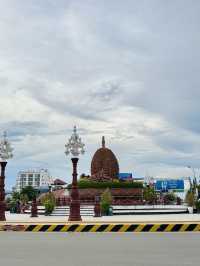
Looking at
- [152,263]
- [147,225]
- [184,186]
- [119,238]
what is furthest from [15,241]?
[184,186]

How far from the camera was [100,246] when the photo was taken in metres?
8.22

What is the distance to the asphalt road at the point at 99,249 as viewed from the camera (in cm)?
659

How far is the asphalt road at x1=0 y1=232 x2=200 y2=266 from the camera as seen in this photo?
259 inches

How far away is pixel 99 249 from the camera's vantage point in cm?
783

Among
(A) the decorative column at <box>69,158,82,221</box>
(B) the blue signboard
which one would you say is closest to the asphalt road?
(A) the decorative column at <box>69,158,82,221</box>

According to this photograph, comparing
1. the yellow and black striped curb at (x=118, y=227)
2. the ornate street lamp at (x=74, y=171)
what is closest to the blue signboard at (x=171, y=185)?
the ornate street lamp at (x=74, y=171)

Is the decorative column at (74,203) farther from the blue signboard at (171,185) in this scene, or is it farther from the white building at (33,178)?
the white building at (33,178)

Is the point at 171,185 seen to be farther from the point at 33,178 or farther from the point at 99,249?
the point at 99,249

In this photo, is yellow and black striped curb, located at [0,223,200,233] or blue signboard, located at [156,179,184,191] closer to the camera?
yellow and black striped curb, located at [0,223,200,233]

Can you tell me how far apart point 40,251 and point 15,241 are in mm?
1685

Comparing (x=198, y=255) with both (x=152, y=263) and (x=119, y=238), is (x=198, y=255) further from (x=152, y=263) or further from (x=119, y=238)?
(x=119, y=238)

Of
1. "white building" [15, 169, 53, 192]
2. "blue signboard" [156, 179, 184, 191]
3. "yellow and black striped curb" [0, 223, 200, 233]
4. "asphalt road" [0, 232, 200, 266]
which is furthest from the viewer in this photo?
"white building" [15, 169, 53, 192]

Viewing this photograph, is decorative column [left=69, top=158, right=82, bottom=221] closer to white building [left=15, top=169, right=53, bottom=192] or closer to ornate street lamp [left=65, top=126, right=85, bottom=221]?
ornate street lamp [left=65, top=126, right=85, bottom=221]

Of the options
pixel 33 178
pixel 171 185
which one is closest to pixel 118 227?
pixel 171 185
